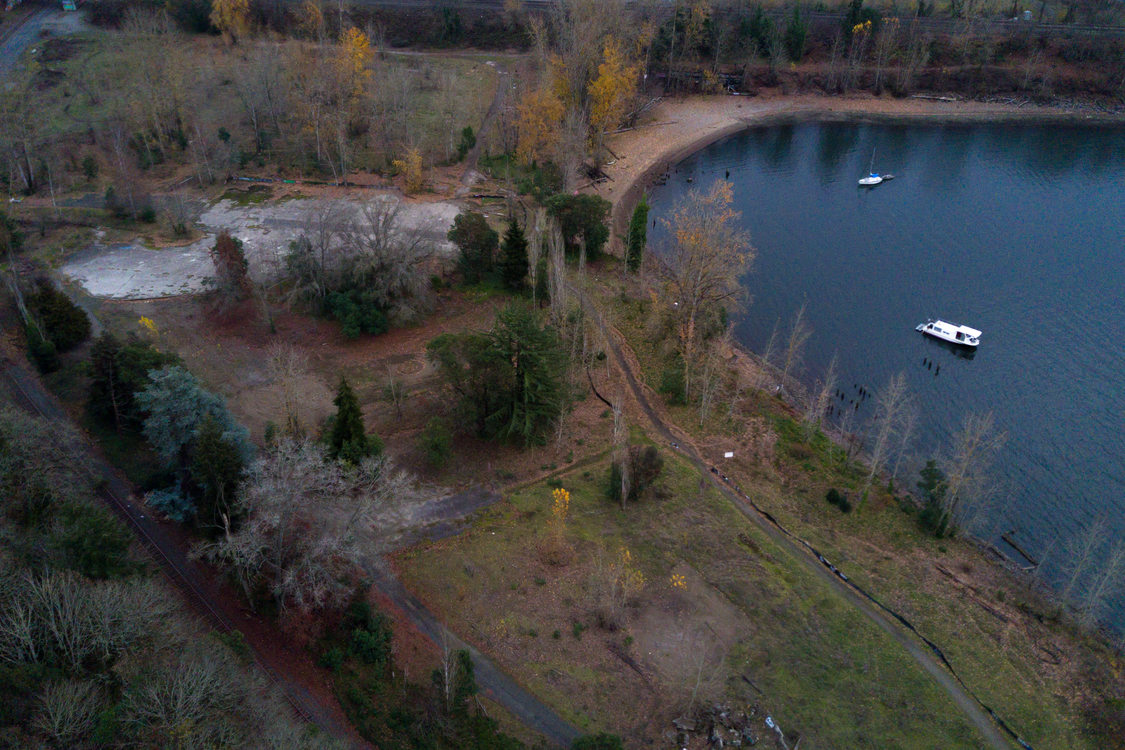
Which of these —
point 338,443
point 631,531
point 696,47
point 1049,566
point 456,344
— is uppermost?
point 696,47

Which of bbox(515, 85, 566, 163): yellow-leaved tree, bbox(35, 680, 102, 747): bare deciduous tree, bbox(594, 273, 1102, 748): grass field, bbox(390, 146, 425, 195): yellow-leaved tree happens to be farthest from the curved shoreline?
bbox(35, 680, 102, 747): bare deciduous tree

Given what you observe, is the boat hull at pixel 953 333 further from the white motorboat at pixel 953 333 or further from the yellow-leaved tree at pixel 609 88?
the yellow-leaved tree at pixel 609 88

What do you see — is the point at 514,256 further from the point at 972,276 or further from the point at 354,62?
the point at 972,276

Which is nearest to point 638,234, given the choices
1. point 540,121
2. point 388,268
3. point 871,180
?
point 540,121

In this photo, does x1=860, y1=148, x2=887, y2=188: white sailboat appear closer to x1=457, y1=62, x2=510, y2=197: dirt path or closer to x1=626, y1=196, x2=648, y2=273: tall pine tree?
x1=626, y1=196, x2=648, y2=273: tall pine tree

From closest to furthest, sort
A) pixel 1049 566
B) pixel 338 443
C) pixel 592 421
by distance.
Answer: pixel 338 443
pixel 1049 566
pixel 592 421

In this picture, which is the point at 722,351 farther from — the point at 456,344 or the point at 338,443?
the point at 338,443

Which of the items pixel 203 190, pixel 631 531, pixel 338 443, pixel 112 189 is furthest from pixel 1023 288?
pixel 112 189
